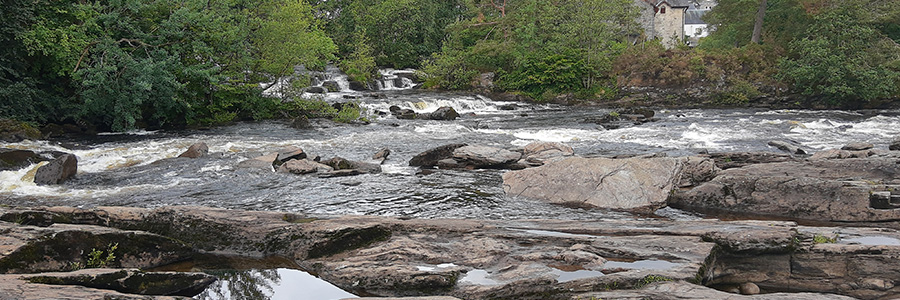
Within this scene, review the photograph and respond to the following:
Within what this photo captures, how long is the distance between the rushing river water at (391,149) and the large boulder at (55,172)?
0.94ft

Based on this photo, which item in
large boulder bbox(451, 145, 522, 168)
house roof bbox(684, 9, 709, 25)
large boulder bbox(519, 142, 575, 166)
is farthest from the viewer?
house roof bbox(684, 9, 709, 25)

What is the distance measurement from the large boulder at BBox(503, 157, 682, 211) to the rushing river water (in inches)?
18.2

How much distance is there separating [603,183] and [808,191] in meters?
3.92

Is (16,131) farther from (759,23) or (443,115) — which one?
(759,23)

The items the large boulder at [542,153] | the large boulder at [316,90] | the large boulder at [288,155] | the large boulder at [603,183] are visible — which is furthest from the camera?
the large boulder at [316,90]

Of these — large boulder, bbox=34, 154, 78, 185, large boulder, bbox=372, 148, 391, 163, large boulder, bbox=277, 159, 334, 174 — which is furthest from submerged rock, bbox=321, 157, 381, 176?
large boulder, bbox=34, 154, 78, 185

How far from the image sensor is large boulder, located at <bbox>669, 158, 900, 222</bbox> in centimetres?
1071

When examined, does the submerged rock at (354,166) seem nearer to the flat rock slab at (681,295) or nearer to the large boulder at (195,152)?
the large boulder at (195,152)

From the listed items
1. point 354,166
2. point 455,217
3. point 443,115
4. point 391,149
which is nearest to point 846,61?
point 443,115

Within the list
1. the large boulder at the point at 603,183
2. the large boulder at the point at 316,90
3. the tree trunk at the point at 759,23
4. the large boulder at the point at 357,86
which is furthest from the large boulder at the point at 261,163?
the tree trunk at the point at 759,23

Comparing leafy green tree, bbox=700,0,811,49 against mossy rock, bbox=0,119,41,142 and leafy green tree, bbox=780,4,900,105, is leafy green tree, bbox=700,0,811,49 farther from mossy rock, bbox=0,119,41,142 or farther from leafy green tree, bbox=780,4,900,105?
mossy rock, bbox=0,119,41,142

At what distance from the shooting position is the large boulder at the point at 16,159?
15884mm

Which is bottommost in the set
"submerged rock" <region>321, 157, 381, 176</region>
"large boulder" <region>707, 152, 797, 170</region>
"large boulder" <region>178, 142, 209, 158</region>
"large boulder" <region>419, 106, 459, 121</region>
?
"large boulder" <region>707, 152, 797, 170</region>

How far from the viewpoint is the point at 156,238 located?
8.67 m
